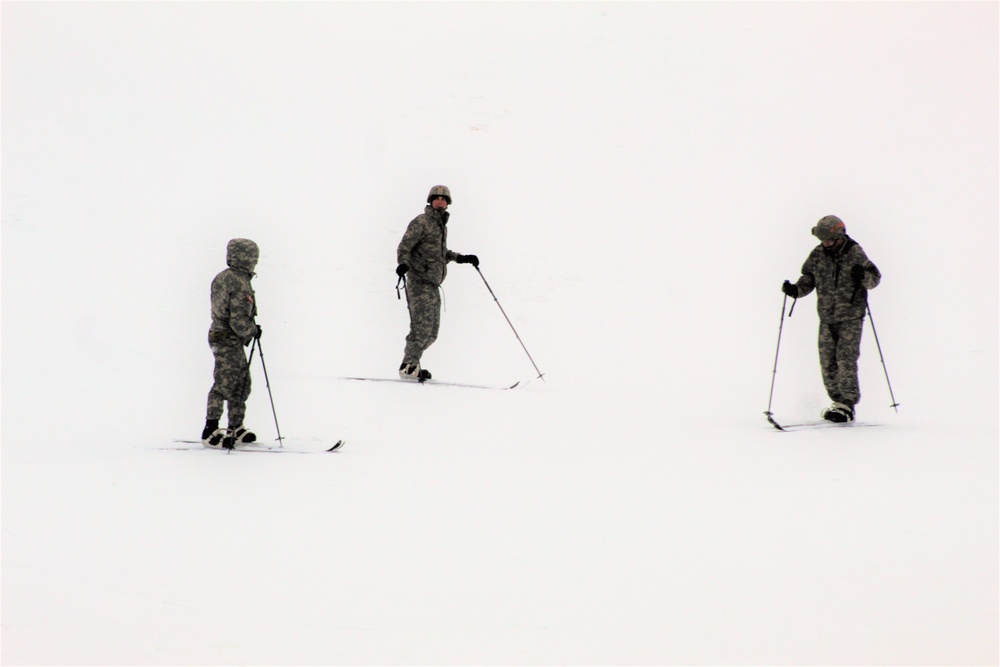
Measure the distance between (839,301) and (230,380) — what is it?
536cm

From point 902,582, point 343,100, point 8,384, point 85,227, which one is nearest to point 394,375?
point 8,384

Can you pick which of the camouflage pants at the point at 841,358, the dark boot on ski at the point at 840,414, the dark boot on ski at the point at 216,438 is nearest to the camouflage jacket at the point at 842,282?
the camouflage pants at the point at 841,358

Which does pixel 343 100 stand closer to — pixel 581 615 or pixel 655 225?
pixel 655 225

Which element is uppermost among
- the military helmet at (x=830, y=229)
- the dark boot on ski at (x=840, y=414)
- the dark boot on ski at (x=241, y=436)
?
the military helmet at (x=830, y=229)

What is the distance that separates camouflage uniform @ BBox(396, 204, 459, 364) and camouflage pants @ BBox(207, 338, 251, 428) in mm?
3251

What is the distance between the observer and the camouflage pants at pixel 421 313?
10.6 m

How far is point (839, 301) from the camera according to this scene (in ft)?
29.5

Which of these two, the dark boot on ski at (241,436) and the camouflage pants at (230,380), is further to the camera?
the dark boot on ski at (241,436)

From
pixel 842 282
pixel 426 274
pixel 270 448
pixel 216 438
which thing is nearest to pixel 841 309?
pixel 842 282

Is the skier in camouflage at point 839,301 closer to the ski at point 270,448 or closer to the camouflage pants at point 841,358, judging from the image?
the camouflage pants at point 841,358

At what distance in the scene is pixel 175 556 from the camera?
16.8 feet

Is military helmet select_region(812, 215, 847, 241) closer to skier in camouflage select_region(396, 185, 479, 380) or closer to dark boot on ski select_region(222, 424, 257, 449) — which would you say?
skier in camouflage select_region(396, 185, 479, 380)

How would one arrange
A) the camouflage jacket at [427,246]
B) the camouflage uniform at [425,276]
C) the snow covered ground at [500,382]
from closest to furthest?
the snow covered ground at [500,382]
the camouflage jacket at [427,246]
the camouflage uniform at [425,276]

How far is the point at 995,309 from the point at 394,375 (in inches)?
441
